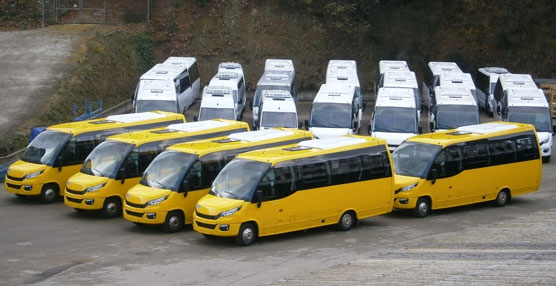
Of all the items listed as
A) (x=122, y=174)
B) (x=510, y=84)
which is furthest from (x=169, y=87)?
(x=510, y=84)

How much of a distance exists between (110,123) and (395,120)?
36.9 ft

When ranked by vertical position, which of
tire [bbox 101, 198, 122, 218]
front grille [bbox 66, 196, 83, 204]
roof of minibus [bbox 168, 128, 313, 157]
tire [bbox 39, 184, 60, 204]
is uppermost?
roof of minibus [bbox 168, 128, 313, 157]

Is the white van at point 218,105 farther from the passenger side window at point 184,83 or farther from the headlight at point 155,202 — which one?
the headlight at point 155,202

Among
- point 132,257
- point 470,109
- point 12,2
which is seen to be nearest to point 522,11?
point 470,109

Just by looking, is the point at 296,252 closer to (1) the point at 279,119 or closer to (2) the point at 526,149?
(2) the point at 526,149

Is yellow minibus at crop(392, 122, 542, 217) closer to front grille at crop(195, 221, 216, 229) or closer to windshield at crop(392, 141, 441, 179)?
windshield at crop(392, 141, 441, 179)

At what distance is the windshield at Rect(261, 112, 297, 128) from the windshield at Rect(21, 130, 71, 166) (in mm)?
10720

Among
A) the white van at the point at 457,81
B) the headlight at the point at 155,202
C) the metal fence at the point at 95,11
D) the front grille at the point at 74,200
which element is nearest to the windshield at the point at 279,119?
the white van at the point at 457,81

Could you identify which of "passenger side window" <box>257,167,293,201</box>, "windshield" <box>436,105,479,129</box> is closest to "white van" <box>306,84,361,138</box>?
"windshield" <box>436,105,479,129</box>

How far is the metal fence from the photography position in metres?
53.2

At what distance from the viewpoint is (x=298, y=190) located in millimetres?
22297

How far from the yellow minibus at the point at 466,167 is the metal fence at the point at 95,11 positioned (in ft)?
102

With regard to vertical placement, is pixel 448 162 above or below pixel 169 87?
above

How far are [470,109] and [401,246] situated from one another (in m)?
15.4
